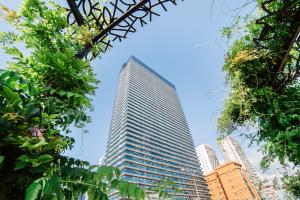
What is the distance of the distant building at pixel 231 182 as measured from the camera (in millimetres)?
88250

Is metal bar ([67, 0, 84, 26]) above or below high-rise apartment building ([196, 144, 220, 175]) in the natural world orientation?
below

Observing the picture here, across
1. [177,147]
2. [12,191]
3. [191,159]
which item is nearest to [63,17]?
[12,191]

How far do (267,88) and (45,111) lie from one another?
296 cm

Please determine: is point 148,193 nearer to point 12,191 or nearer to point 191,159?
point 12,191

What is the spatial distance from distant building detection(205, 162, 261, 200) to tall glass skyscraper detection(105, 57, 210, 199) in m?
12.0

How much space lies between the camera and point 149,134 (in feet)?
326

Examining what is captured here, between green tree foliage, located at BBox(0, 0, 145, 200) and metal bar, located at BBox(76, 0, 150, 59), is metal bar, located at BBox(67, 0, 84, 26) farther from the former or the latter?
metal bar, located at BBox(76, 0, 150, 59)

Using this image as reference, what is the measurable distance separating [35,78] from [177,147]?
11541cm

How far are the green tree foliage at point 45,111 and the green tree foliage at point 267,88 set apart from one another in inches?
90.0

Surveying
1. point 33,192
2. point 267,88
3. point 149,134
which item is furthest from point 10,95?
point 149,134

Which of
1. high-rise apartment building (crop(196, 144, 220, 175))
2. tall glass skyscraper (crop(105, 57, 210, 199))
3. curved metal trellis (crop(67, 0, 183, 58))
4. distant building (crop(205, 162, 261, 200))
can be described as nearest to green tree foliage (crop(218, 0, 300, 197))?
curved metal trellis (crop(67, 0, 183, 58))

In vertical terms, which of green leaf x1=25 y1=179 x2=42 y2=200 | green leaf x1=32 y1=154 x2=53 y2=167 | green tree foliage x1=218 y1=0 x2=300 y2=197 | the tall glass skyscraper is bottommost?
green leaf x1=25 y1=179 x2=42 y2=200

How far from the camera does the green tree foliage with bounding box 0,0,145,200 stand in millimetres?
978

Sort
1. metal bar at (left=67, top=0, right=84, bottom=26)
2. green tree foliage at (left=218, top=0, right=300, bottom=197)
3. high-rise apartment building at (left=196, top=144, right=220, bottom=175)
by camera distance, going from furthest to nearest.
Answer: high-rise apartment building at (left=196, top=144, right=220, bottom=175) → green tree foliage at (left=218, top=0, right=300, bottom=197) → metal bar at (left=67, top=0, right=84, bottom=26)
